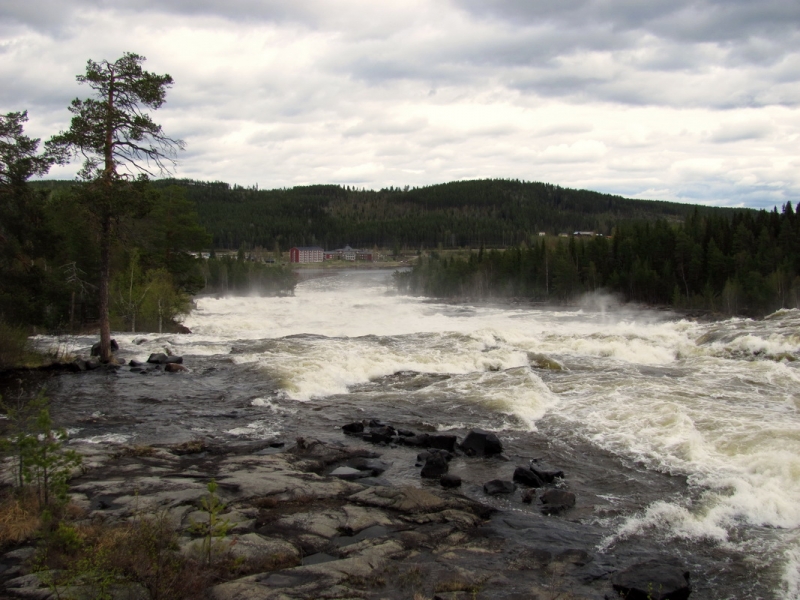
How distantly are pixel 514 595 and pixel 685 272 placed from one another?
3003 inches

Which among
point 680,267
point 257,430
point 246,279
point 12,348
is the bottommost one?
point 257,430

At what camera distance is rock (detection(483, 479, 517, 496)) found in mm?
11920

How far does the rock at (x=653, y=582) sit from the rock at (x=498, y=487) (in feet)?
11.4

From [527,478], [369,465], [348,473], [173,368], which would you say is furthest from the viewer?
[173,368]

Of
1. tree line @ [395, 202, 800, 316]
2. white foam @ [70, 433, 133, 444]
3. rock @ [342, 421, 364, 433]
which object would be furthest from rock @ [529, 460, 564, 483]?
tree line @ [395, 202, 800, 316]

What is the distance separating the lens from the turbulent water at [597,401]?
11.0 meters

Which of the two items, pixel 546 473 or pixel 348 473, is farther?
pixel 546 473

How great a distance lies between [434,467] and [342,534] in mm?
4029

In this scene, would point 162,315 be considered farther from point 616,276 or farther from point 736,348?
point 616,276

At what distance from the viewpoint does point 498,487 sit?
11992 mm

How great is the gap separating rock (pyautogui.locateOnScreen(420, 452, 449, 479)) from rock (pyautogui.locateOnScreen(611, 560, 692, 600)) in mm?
4829

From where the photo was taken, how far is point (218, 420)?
16.9m

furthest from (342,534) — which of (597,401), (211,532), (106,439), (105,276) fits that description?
(105,276)

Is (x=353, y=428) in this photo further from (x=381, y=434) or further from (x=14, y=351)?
(x=14, y=351)
